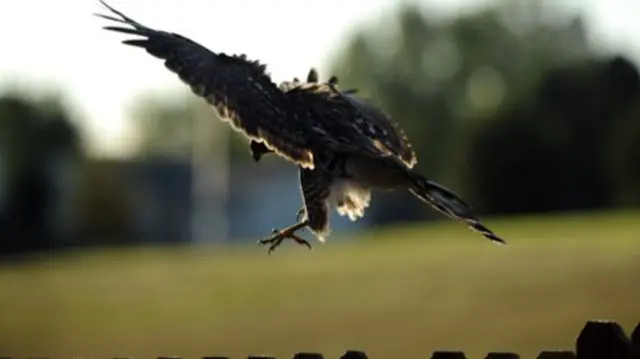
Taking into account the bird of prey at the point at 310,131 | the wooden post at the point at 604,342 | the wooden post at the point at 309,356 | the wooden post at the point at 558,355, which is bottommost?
the wooden post at the point at 309,356

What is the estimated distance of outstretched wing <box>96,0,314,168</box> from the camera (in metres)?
4.04

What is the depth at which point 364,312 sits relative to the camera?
19.1m

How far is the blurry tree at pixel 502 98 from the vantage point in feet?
117

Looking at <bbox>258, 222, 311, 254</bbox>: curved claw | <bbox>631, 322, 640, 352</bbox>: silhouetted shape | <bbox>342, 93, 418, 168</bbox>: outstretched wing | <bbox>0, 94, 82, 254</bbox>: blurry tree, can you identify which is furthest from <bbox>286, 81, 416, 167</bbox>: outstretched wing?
<bbox>0, 94, 82, 254</bbox>: blurry tree

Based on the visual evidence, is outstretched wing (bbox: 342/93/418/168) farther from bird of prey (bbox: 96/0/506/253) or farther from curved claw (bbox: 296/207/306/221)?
curved claw (bbox: 296/207/306/221)

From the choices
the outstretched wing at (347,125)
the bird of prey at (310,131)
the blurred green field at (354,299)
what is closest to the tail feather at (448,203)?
the bird of prey at (310,131)

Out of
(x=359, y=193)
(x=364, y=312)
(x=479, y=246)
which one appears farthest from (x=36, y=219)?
(x=359, y=193)

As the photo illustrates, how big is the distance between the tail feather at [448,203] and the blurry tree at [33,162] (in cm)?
3897

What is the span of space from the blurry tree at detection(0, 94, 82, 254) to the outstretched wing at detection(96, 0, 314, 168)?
127ft

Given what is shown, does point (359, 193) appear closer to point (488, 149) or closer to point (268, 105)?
point (268, 105)

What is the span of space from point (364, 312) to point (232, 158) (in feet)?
109

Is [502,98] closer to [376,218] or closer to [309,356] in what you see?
[376,218]

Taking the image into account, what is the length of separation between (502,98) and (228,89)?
38983 mm

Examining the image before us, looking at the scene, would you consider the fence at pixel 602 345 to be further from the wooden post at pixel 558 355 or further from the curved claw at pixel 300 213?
the curved claw at pixel 300 213
